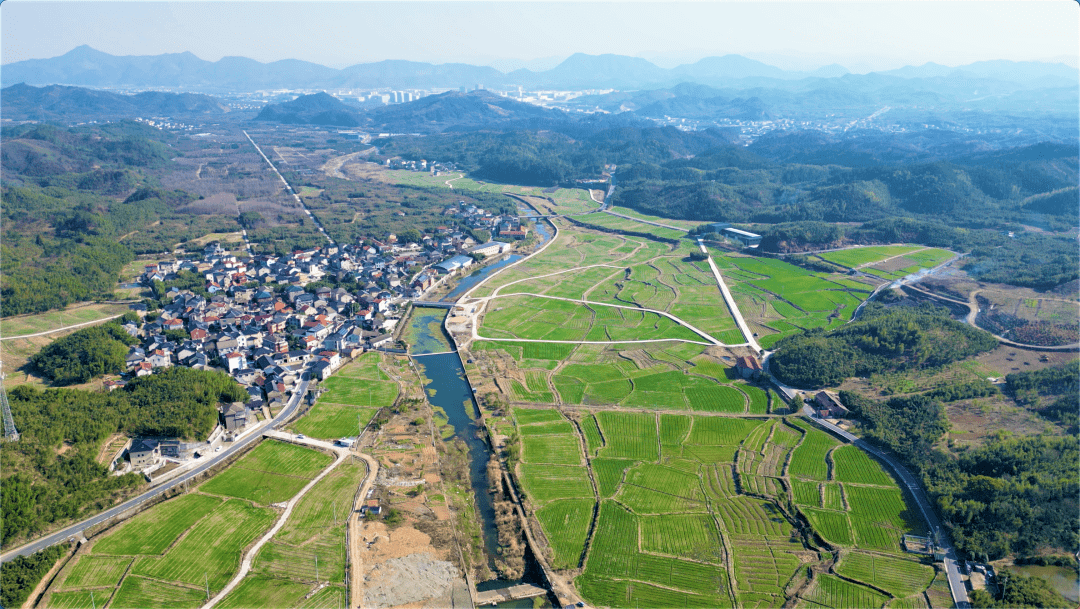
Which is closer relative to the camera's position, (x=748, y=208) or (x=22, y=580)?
(x=22, y=580)

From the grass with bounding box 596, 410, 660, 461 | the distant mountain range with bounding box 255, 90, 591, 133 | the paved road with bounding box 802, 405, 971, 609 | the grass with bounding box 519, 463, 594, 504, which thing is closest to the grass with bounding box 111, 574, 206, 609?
the grass with bounding box 519, 463, 594, 504

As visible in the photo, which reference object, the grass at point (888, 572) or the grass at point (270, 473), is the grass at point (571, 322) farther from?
the grass at point (888, 572)

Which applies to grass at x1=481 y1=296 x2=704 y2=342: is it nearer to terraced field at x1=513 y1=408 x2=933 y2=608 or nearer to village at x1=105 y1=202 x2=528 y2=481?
village at x1=105 y1=202 x2=528 y2=481

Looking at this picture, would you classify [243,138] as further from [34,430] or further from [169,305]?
[34,430]

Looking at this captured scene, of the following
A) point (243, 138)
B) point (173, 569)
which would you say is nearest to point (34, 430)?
point (173, 569)

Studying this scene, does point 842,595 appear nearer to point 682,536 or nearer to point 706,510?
point 682,536

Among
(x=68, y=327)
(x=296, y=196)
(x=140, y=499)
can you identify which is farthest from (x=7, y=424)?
(x=296, y=196)
